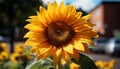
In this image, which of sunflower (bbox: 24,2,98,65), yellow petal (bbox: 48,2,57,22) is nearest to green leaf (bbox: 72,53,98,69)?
A: sunflower (bbox: 24,2,98,65)

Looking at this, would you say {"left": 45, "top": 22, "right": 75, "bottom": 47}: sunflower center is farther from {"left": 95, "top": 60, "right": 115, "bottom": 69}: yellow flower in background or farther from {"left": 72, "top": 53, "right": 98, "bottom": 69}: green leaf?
{"left": 95, "top": 60, "right": 115, "bottom": 69}: yellow flower in background

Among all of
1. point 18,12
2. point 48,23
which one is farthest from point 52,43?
point 18,12

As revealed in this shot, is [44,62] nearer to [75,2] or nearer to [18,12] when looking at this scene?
[75,2]

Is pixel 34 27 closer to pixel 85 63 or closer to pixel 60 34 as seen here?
pixel 60 34

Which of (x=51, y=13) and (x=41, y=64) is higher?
(x=51, y=13)

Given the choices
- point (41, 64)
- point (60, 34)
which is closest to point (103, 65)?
point (41, 64)

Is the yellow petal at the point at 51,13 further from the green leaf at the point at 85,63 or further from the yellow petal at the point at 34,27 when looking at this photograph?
the green leaf at the point at 85,63

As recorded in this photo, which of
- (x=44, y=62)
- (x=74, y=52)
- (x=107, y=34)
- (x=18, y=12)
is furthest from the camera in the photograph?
(x=107, y=34)
